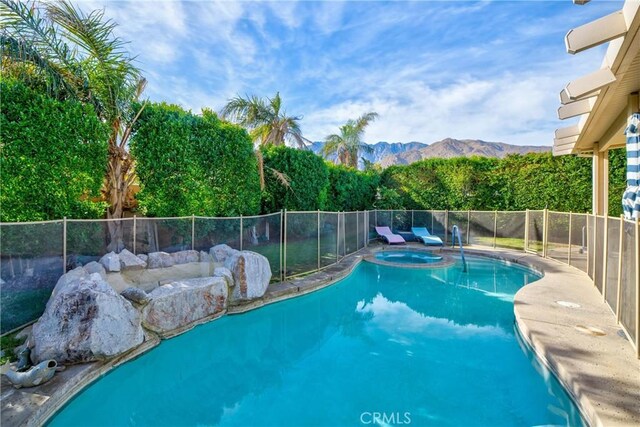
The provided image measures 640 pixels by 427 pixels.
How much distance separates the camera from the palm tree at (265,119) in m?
11.3

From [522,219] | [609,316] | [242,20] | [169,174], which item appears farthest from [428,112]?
[169,174]

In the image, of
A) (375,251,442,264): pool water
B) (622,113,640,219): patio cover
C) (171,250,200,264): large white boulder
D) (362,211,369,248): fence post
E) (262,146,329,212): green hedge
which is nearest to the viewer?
(622,113,640,219): patio cover

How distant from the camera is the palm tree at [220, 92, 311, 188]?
11.3m

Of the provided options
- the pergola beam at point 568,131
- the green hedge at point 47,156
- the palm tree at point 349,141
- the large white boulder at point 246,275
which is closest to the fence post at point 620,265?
the pergola beam at point 568,131

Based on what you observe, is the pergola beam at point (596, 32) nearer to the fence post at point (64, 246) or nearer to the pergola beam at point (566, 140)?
the pergola beam at point (566, 140)

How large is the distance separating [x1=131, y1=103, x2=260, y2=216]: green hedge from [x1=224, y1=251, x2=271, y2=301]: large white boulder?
184 centimetres

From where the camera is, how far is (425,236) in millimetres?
12367

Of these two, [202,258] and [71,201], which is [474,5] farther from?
[71,201]

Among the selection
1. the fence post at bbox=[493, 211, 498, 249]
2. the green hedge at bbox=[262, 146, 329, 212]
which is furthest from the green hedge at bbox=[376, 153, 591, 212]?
the green hedge at bbox=[262, 146, 329, 212]

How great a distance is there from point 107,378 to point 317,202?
7832mm

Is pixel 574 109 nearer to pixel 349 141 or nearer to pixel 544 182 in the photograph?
pixel 544 182

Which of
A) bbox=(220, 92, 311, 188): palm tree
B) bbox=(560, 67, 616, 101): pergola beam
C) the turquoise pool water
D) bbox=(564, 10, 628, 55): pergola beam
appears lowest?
the turquoise pool water

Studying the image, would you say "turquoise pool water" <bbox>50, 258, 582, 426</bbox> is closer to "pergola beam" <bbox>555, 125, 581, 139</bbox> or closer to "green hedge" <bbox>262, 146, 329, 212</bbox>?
"pergola beam" <bbox>555, 125, 581, 139</bbox>

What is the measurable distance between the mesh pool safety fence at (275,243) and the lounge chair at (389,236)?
4.31 feet
